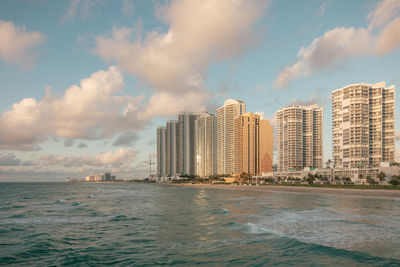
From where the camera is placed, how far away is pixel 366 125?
171 meters

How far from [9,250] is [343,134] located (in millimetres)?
184306

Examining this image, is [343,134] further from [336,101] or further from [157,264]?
[157,264]

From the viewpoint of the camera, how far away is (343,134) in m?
177

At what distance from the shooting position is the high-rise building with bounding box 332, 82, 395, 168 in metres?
170

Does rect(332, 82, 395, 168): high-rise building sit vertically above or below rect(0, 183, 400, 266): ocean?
above

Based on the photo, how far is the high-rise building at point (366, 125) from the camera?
170m

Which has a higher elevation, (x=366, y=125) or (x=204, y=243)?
(x=366, y=125)

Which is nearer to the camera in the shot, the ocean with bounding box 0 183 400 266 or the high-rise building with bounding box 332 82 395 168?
the ocean with bounding box 0 183 400 266

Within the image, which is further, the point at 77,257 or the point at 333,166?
the point at 333,166

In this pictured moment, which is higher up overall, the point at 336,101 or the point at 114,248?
the point at 336,101

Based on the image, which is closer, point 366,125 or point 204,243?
point 204,243

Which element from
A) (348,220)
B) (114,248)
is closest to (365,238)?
(348,220)

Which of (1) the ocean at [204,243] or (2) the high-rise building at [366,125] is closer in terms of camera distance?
(1) the ocean at [204,243]

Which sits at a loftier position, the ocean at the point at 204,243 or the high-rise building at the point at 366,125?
the high-rise building at the point at 366,125
